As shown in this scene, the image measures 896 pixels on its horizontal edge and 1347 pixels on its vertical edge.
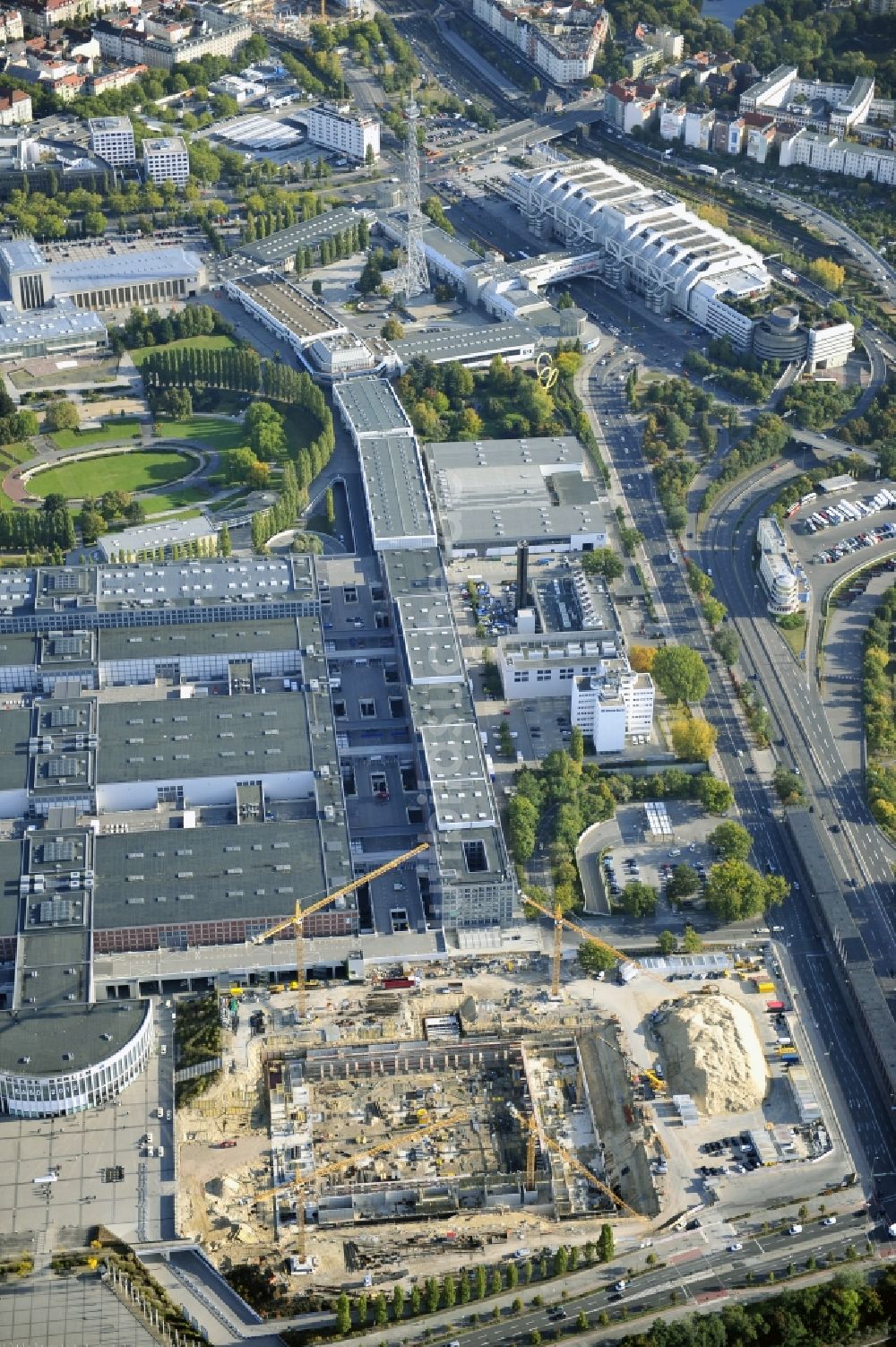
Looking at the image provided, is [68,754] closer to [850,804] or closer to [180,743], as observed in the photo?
[180,743]

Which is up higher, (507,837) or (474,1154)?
(507,837)

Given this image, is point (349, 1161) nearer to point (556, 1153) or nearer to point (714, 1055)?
point (556, 1153)

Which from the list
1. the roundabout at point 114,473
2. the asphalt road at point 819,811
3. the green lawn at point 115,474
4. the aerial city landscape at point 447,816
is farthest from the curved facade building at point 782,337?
the green lawn at point 115,474

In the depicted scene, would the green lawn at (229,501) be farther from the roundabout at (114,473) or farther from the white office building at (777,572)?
the white office building at (777,572)

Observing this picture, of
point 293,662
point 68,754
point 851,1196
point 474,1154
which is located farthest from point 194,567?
point 851,1196

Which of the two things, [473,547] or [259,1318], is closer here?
[259,1318]

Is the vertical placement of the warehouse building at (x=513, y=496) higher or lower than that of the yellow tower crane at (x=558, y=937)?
higher
